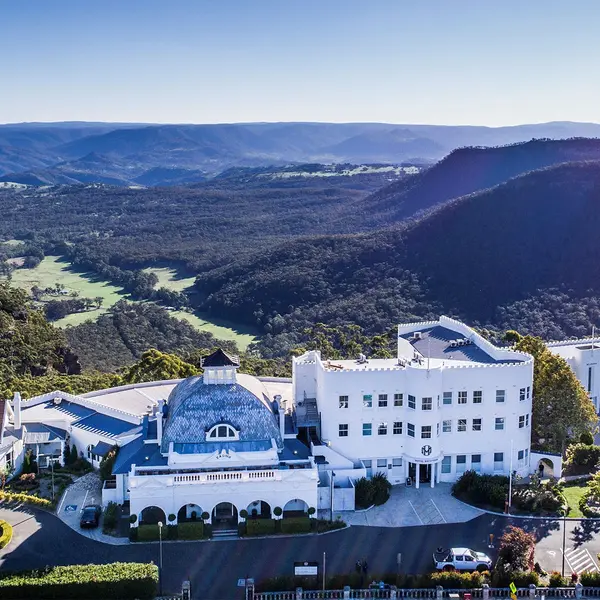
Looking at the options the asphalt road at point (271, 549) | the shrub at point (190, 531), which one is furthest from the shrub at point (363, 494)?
the shrub at point (190, 531)

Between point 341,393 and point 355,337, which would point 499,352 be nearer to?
point 341,393

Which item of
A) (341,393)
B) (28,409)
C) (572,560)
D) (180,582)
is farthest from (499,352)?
(28,409)

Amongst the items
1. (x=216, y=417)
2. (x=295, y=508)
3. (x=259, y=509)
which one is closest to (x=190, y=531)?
(x=259, y=509)

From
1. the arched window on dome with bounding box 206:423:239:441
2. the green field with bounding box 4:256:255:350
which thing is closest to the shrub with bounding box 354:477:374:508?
the arched window on dome with bounding box 206:423:239:441

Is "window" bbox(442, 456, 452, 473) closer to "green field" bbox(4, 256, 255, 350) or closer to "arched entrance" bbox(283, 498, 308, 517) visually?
"arched entrance" bbox(283, 498, 308, 517)

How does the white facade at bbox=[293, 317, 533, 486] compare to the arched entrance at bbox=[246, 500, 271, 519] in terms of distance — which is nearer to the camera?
the arched entrance at bbox=[246, 500, 271, 519]

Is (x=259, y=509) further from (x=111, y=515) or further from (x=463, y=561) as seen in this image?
(x=463, y=561)
